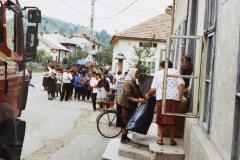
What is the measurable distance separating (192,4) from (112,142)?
3.52m

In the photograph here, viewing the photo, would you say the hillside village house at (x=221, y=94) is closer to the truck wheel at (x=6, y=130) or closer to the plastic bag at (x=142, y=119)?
the plastic bag at (x=142, y=119)

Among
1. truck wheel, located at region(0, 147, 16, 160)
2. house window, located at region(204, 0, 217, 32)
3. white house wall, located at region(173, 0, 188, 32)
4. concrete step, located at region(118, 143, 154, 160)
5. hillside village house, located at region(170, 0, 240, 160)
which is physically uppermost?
white house wall, located at region(173, 0, 188, 32)

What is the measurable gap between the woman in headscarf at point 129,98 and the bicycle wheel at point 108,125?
182 centimetres

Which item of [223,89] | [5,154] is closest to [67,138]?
[5,154]

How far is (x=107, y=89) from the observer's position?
18.5 meters

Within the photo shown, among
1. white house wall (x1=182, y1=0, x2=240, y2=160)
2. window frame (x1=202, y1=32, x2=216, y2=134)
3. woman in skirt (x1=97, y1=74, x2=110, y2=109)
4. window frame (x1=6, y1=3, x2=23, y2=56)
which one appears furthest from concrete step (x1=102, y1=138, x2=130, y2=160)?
woman in skirt (x1=97, y1=74, x2=110, y2=109)

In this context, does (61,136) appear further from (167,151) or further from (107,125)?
(167,151)

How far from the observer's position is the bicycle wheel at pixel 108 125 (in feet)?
39.8

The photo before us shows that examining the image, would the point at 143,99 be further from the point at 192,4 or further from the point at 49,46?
the point at 49,46

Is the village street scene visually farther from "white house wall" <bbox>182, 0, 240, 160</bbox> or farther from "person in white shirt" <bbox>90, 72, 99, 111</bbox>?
"person in white shirt" <bbox>90, 72, 99, 111</bbox>

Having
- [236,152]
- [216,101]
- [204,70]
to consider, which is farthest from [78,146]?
[236,152]

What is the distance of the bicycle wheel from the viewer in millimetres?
12120

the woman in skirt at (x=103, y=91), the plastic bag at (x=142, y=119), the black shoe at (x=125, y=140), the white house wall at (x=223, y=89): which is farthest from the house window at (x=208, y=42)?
the woman in skirt at (x=103, y=91)

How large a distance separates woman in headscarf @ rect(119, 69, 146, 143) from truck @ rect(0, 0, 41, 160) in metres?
2.20
